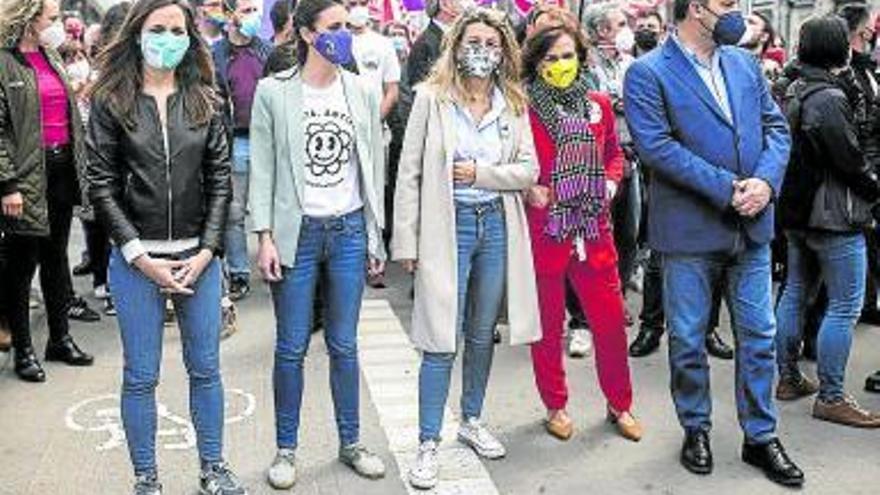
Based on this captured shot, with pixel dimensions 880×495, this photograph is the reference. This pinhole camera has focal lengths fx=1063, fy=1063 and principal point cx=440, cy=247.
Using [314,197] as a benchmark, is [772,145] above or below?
above

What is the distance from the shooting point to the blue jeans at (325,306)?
431 cm

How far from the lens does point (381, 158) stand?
446cm

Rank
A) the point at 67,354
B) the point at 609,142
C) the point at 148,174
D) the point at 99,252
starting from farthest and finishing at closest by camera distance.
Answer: the point at 99,252 → the point at 67,354 → the point at 609,142 → the point at 148,174

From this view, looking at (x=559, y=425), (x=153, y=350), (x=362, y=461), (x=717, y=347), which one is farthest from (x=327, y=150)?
(x=717, y=347)

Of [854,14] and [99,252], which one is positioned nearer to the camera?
[854,14]

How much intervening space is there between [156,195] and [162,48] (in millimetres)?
556

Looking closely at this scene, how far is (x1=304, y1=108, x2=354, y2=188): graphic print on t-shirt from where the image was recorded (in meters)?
4.27

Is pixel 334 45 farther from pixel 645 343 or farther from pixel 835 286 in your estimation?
pixel 645 343

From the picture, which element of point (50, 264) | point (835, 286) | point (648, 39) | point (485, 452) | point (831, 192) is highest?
point (648, 39)

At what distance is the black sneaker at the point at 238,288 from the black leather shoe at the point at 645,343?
297cm

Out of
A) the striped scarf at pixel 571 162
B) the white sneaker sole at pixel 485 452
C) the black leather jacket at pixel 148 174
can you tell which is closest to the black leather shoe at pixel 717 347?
the striped scarf at pixel 571 162

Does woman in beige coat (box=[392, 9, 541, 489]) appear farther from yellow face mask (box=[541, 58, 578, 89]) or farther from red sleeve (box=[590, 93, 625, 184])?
red sleeve (box=[590, 93, 625, 184])

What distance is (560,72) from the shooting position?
484 cm

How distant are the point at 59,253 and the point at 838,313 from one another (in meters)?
4.26
